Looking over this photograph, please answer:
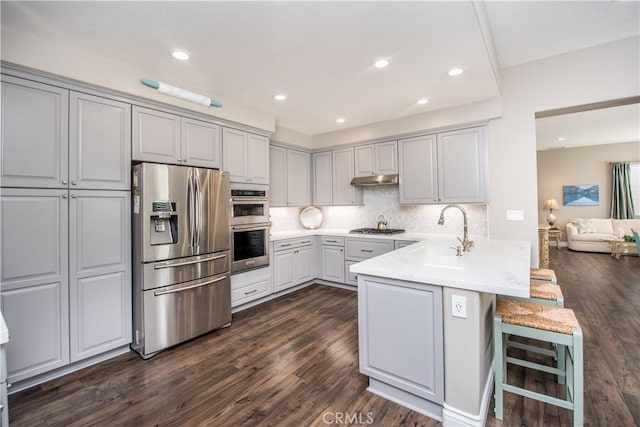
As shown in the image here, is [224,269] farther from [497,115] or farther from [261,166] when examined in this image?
[497,115]

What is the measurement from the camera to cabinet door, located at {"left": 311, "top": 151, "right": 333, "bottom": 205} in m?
4.87

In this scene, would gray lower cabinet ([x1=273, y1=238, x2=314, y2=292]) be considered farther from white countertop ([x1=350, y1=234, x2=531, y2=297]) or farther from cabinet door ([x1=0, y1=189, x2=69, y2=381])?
cabinet door ([x1=0, y1=189, x2=69, y2=381])

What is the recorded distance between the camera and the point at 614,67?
9.18 feet

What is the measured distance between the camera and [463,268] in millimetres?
1800

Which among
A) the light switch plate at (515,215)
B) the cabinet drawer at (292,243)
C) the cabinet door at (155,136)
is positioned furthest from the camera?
the cabinet drawer at (292,243)

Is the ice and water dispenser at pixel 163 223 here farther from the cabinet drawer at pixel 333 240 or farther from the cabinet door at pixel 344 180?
the cabinet door at pixel 344 180

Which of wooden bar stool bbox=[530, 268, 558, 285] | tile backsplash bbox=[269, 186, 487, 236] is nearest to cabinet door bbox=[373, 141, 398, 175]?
tile backsplash bbox=[269, 186, 487, 236]

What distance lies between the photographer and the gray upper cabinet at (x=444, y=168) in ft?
11.6

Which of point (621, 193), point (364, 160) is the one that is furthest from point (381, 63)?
point (621, 193)

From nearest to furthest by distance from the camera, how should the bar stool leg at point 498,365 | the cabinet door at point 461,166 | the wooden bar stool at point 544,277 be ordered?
1. the bar stool leg at point 498,365
2. the wooden bar stool at point 544,277
3. the cabinet door at point 461,166

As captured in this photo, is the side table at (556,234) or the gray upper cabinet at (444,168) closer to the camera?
the gray upper cabinet at (444,168)

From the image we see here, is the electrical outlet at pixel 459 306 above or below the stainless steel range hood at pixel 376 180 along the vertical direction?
below

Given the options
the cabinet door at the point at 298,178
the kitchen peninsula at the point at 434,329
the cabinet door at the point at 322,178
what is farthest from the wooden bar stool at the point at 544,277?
the cabinet door at the point at 298,178

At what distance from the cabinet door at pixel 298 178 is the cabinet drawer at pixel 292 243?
0.65m
